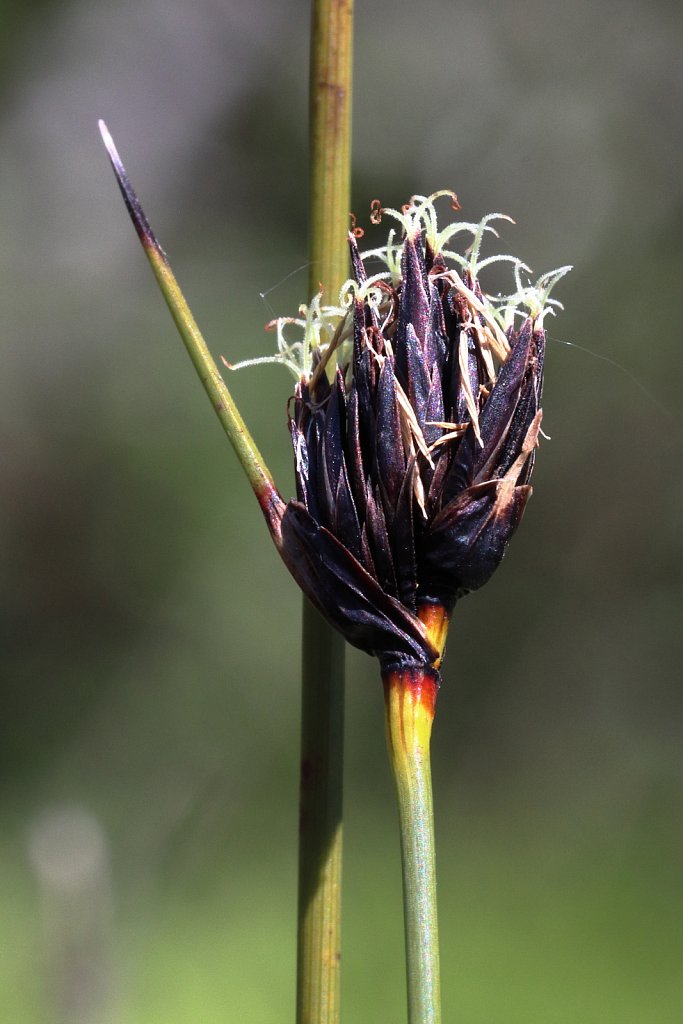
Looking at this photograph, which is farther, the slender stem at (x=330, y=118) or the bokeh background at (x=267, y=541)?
the bokeh background at (x=267, y=541)

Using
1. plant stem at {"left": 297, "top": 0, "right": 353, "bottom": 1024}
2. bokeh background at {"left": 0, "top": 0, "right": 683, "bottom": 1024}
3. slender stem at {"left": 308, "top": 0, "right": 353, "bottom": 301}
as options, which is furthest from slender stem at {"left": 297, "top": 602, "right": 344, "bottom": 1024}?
bokeh background at {"left": 0, "top": 0, "right": 683, "bottom": 1024}

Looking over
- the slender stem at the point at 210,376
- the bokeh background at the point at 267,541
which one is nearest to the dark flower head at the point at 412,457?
the slender stem at the point at 210,376

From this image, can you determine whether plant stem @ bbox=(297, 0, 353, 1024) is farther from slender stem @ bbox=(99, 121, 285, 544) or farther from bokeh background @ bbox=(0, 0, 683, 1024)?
bokeh background @ bbox=(0, 0, 683, 1024)

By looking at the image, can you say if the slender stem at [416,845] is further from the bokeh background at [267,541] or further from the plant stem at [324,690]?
the bokeh background at [267,541]

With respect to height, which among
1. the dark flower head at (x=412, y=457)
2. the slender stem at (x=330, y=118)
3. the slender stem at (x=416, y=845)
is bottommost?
the slender stem at (x=416, y=845)

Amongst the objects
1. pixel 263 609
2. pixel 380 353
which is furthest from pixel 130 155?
pixel 380 353

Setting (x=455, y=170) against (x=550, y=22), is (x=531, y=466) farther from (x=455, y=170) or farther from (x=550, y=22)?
(x=550, y=22)

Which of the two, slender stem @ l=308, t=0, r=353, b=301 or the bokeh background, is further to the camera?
the bokeh background
